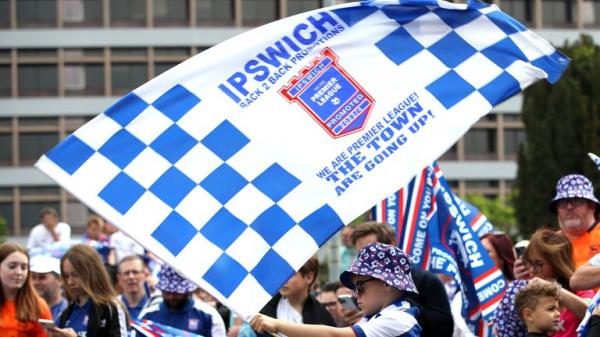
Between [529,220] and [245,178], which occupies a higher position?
[245,178]

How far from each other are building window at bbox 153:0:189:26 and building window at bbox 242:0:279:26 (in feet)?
10.2

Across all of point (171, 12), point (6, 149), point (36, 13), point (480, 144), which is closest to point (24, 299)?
point (171, 12)

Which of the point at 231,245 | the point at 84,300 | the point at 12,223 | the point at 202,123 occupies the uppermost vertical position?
the point at 202,123

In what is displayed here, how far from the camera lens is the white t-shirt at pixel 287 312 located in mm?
9383

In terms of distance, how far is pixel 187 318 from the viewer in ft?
36.0

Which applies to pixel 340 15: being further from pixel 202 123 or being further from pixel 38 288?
pixel 38 288

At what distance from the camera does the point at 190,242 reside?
7043 mm

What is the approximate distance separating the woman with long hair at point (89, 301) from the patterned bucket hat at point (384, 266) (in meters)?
2.88

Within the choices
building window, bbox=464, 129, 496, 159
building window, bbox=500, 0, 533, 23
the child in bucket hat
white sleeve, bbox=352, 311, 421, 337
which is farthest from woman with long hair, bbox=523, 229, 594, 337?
building window, bbox=500, 0, 533, 23

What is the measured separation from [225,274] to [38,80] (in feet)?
239

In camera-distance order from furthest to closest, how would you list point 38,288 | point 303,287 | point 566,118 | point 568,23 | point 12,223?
point 568,23, point 12,223, point 566,118, point 38,288, point 303,287

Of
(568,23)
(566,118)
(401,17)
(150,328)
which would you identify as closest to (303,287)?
(150,328)

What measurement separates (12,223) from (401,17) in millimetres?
71140

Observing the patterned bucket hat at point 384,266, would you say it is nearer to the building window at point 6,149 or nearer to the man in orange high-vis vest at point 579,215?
the man in orange high-vis vest at point 579,215
